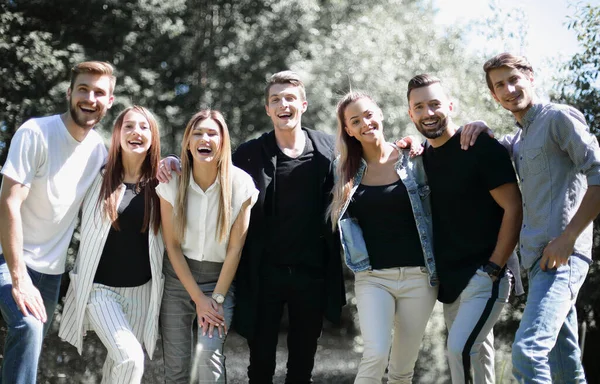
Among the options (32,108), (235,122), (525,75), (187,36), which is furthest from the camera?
(187,36)

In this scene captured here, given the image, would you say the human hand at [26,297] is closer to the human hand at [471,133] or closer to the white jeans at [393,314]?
the white jeans at [393,314]

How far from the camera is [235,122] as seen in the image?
375 inches

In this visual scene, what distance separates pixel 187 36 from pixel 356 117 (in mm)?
6797

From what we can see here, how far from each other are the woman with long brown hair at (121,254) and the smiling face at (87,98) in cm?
16

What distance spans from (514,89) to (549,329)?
134 centimetres

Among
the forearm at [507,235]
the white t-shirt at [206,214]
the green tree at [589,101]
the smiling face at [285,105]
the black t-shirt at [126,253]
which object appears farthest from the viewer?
the green tree at [589,101]

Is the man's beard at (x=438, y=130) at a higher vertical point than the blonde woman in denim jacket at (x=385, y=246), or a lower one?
higher

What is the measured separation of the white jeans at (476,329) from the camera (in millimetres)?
3588

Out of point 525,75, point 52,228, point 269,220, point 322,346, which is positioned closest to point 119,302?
point 52,228

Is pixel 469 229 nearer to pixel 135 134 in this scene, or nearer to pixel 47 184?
pixel 135 134

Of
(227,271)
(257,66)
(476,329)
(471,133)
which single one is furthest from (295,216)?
(257,66)

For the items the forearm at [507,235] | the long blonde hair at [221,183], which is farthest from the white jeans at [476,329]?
the long blonde hair at [221,183]

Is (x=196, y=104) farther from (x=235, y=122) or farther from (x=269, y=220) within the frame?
(x=269, y=220)

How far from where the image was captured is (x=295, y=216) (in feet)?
13.8
